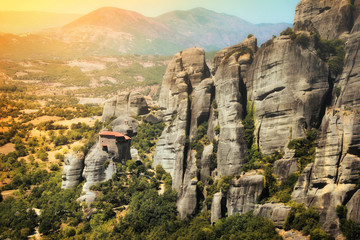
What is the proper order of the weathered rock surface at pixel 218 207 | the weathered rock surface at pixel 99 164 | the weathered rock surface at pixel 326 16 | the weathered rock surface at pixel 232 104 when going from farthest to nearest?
the weathered rock surface at pixel 99 164
the weathered rock surface at pixel 326 16
the weathered rock surface at pixel 232 104
the weathered rock surface at pixel 218 207

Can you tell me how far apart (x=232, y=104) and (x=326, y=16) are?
24.1 meters

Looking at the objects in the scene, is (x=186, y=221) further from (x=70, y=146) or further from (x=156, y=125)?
(x=70, y=146)

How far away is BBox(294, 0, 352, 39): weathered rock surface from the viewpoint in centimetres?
4919

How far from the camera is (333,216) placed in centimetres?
3092

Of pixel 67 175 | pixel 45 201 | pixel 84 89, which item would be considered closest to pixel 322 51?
pixel 67 175

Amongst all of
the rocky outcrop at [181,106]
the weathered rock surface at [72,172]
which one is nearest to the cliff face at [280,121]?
the rocky outcrop at [181,106]

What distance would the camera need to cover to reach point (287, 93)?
138ft

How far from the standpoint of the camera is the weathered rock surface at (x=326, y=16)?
49188mm

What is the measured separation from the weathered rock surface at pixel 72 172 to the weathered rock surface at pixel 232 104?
2694 cm

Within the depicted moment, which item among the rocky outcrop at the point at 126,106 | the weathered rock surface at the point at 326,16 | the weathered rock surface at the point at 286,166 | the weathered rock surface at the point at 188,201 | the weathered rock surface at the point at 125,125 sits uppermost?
the weathered rock surface at the point at 326,16

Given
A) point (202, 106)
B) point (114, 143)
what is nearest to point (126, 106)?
point (114, 143)

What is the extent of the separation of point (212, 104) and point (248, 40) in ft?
45.0

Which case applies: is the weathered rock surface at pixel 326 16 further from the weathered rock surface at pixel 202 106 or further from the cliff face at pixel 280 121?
the weathered rock surface at pixel 202 106

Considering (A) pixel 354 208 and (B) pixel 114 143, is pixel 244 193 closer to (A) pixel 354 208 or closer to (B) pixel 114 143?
(A) pixel 354 208
